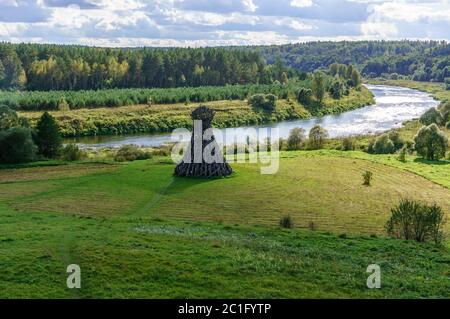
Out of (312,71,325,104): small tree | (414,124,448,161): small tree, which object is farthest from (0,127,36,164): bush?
(312,71,325,104): small tree

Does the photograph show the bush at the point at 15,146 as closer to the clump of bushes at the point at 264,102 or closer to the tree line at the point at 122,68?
the clump of bushes at the point at 264,102

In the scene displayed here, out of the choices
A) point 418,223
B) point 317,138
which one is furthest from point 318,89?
point 418,223

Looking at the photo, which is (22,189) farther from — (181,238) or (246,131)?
(246,131)

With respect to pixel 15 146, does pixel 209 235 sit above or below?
below

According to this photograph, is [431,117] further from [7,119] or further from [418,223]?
[418,223]

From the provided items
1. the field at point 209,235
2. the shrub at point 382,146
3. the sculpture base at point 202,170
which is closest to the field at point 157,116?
the shrub at point 382,146

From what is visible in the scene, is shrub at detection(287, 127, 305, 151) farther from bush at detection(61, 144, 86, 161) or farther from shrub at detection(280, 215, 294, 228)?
shrub at detection(280, 215, 294, 228)
